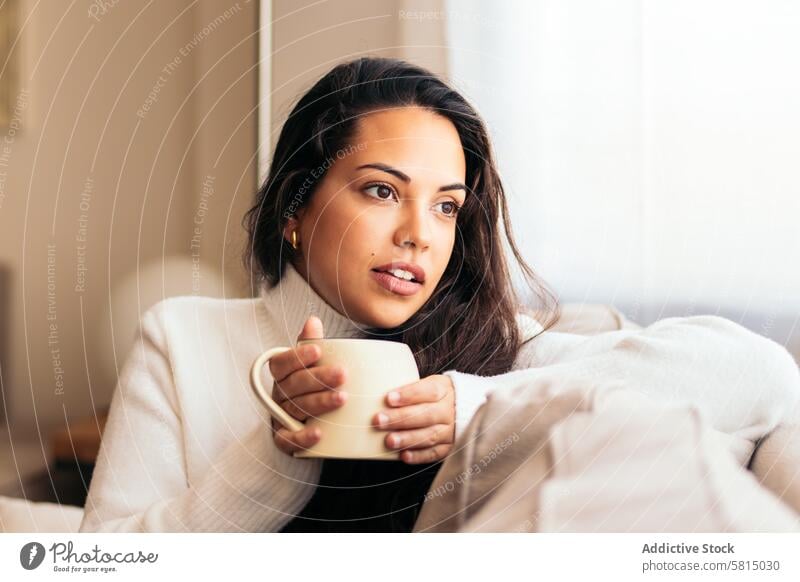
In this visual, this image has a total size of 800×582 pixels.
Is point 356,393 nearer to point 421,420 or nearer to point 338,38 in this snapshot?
point 421,420

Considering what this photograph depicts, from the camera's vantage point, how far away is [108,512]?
0.40 m

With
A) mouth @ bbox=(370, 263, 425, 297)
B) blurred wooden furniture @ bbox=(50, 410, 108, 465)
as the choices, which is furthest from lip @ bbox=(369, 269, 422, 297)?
blurred wooden furniture @ bbox=(50, 410, 108, 465)

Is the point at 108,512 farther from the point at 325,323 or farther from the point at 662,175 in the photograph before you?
the point at 662,175

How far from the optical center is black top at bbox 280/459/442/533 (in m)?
0.39

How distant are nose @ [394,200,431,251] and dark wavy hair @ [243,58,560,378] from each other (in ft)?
0.07

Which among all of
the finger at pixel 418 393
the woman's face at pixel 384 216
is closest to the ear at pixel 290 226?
the woman's face at pixel 384 216

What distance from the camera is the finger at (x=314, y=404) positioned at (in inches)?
13.6

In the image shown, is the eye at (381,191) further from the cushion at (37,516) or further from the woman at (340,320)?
the cushion at (37,516)

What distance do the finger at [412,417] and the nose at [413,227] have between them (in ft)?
0.27

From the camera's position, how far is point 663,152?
440 mm

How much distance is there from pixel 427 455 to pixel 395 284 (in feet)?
0.28

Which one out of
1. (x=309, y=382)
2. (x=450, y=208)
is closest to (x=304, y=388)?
(x=309, y=382)

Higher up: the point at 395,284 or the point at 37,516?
the point at 395,284

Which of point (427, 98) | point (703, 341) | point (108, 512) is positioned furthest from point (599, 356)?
point (108, 512)
